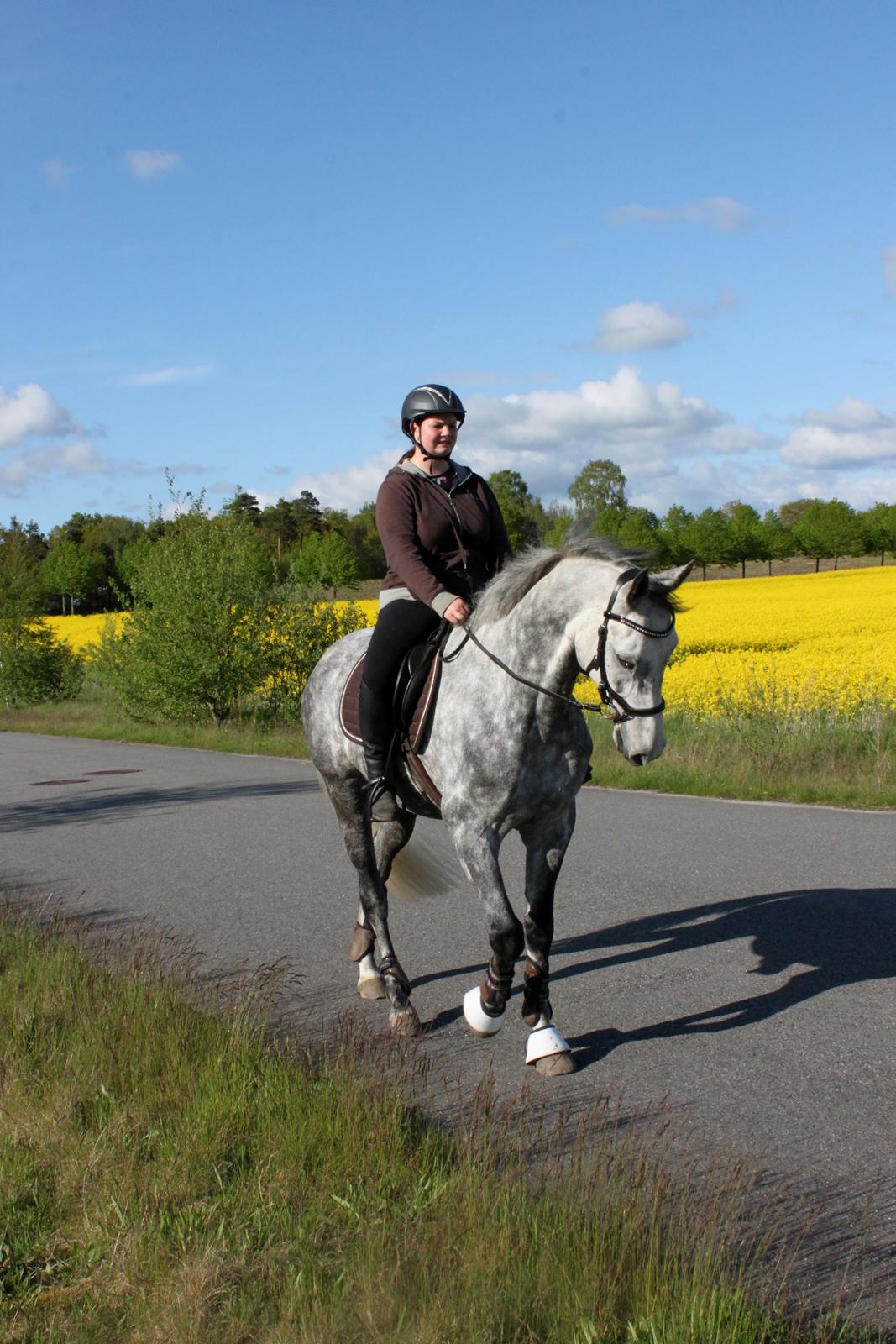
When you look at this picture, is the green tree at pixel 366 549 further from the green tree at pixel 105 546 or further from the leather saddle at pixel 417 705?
the leather saddle at pixel 417 705

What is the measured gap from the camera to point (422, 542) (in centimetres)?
540

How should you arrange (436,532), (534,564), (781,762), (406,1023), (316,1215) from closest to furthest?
(316,1215), (534,564), (406,1023), (436,532), (781,762)

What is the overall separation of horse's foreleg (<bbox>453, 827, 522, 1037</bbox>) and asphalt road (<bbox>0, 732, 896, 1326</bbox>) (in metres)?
0.31

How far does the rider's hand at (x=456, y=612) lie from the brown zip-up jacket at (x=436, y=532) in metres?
0.08

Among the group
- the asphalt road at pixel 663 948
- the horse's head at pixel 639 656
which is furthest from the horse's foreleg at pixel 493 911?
the horse's head at pixel 639 656

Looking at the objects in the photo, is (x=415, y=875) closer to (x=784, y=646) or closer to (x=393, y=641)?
(x=393, y=641)

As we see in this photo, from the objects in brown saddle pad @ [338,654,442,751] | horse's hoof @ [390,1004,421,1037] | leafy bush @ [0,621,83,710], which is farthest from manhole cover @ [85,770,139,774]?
leafy bush @ [0,621,83,710]

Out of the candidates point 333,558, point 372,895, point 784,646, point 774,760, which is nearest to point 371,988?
point 372,895

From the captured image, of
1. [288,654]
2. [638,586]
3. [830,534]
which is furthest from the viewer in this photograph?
[830,534]

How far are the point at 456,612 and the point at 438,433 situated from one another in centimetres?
85

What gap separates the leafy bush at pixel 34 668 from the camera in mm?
32219

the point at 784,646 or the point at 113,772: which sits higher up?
the point at 784,646

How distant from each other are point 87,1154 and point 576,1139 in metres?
1.50

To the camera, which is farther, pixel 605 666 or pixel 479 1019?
pixel 479 1019
